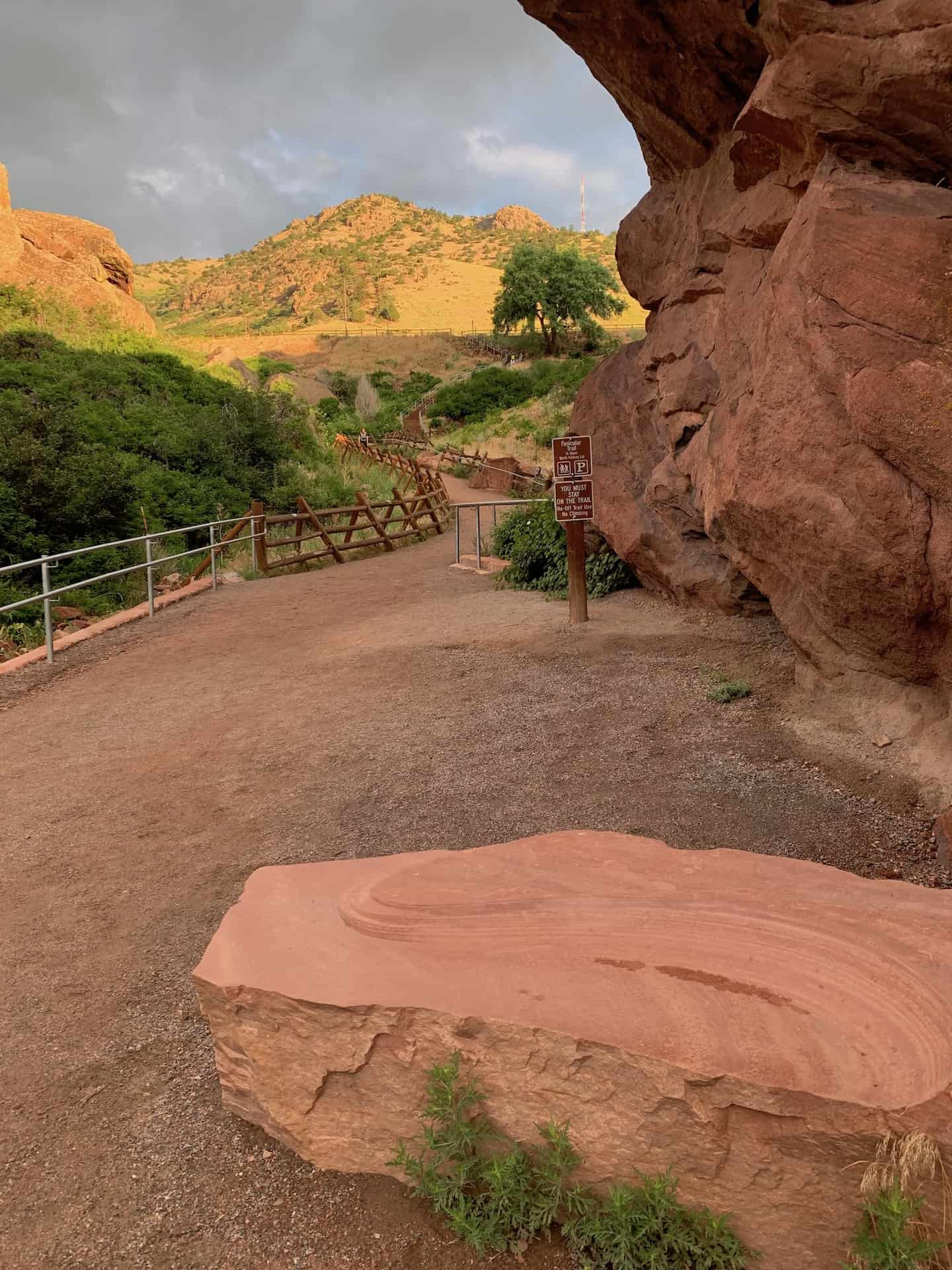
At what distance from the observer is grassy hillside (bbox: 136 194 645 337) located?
74688 millimetres

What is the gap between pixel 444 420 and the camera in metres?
38.5

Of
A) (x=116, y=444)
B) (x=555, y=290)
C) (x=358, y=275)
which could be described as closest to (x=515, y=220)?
(x=358, y=275)

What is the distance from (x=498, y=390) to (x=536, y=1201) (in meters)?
39.7

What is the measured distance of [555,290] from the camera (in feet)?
157

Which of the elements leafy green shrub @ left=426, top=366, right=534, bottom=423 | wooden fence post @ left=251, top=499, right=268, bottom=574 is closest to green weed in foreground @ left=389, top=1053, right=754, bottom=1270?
A: wooden fence post @ left=251, top=499, right=268, bottom=574

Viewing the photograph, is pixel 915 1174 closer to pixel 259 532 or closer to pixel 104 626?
pixel 104 626

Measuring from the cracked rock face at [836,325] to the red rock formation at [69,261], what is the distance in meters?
22.7

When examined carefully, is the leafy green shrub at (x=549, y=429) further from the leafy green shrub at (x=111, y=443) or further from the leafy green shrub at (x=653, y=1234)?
the leafy green shrub at (x=653, y=1234)

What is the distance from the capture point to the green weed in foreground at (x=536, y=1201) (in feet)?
6.68

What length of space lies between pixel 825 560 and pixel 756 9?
4160mm

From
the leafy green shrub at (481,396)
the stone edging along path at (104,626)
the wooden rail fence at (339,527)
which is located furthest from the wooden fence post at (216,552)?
the leafy green shrub at (481,396)

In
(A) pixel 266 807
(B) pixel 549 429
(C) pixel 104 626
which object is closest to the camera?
(A) pixel 266 807

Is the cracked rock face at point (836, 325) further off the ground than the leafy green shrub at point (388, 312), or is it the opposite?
the leafy green shrub at point (388, 312)

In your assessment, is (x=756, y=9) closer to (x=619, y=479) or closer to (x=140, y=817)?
(x=619, y=479)
